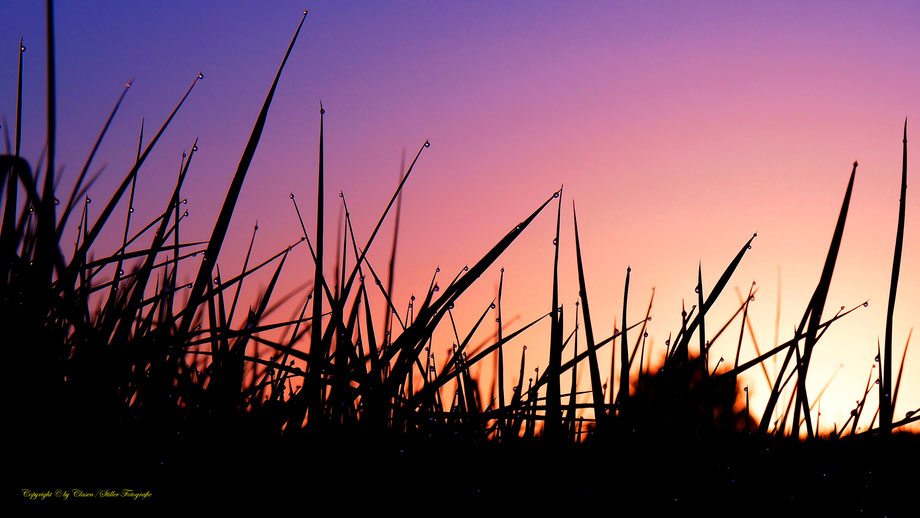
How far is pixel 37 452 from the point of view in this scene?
31.2 inches

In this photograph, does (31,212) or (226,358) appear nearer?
(226,358)

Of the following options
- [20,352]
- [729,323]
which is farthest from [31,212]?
[729,323]

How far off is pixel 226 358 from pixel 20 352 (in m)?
0.27

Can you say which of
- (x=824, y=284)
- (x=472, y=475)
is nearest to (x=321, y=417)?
(x=472, y=475)

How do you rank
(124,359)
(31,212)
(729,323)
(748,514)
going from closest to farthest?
(124,359), (748,514), (31,212), (729,323)

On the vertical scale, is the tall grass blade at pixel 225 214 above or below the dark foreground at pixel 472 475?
above

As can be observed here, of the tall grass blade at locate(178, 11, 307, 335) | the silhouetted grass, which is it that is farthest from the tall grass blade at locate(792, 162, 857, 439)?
the tall grass blade at locate(178, 11, 307, 335)

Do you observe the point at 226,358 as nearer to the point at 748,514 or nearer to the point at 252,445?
→ the point at 252,445

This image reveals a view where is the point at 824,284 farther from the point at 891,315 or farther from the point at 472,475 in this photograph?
the point at 472,475

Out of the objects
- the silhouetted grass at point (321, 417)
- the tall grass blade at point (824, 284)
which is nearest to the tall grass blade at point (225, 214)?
the silhouetted grass at point (321, 417)

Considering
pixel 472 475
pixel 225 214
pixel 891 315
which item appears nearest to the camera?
pixel 225 214

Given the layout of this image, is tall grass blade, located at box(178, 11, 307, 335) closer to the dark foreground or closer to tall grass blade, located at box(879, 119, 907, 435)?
the dark foreground

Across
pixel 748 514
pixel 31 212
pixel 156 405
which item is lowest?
pixel 748 514

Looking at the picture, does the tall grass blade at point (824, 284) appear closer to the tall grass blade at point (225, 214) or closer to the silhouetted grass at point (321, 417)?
the silhouetted grass at point (321, 417)
